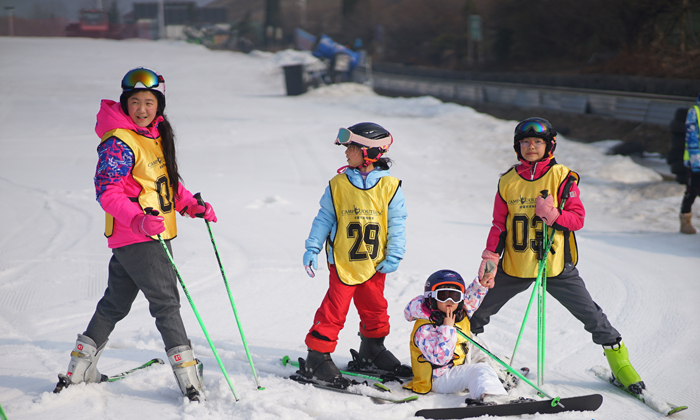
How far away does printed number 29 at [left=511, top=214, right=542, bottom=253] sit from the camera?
3514 millimetres

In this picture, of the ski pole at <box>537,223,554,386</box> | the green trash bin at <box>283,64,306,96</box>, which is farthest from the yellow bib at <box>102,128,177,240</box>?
the green trash bin at <box>283,64,306,96</box>

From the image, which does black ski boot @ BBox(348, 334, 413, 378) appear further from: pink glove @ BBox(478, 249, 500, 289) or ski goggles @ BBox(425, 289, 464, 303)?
pink glove @ BBox(478, 249, 500, 289)

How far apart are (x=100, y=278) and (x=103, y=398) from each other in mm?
2694

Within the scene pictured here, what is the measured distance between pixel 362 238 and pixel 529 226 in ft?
3.42

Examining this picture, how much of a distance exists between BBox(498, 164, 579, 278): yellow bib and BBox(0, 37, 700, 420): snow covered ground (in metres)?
0.76

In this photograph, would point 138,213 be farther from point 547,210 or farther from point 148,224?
point 547,210

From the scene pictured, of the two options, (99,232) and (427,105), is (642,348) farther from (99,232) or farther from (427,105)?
(427,105)

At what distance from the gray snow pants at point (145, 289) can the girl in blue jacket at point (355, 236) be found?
80 cm

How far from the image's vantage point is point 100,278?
574 centimetres

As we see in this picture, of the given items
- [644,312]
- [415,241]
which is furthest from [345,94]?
[644,312]

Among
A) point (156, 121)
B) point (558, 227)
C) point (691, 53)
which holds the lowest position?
point (558, 227)

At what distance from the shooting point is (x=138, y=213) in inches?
118

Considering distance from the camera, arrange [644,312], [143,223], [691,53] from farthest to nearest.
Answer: [691,53] < [644,312] < [143,223]

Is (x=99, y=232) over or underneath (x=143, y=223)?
underneath
